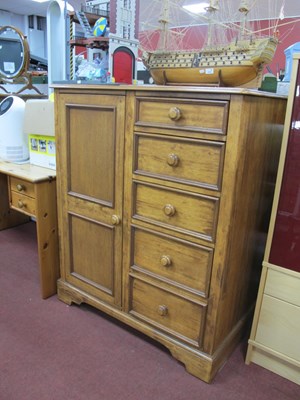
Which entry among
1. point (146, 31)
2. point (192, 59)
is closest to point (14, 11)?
point (146, 31)

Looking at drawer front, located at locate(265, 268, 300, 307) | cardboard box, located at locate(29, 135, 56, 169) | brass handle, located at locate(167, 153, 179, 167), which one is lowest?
drawer front, located at locate(265, 268, 300, 307)

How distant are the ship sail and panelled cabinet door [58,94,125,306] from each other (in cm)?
28

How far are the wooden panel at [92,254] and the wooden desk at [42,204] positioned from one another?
163 mm

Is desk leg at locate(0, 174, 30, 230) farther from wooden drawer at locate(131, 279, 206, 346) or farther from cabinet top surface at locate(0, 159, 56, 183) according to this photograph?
wooden drawer at locate(131, 279, 206, 346)

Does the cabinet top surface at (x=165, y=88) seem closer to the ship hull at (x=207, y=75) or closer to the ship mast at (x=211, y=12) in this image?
the ship hull at (x=207, y=75)

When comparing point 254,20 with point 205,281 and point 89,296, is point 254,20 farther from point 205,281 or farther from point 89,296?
point 89,296

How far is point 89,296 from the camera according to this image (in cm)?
171

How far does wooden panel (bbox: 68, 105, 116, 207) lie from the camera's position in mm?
1395

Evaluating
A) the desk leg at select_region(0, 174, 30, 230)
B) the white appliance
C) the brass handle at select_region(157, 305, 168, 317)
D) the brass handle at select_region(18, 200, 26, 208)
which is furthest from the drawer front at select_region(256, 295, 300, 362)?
the desk leg at select_region(0, 174, 30, 230)

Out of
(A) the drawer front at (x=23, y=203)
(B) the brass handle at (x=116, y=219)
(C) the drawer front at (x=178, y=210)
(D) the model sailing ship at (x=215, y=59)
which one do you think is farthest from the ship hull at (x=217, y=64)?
(A) the drawer front at (x=23, y=203)

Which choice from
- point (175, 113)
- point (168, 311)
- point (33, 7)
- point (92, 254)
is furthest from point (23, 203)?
point (33, 7)

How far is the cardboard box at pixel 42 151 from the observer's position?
75.3 inches

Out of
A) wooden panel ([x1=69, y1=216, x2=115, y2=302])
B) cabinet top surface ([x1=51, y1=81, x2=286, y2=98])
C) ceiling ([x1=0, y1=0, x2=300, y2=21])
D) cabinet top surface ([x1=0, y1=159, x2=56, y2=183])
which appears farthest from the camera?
ceiling ([x1=0, y1=0, x2=300, y2=21])

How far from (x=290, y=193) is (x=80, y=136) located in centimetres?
94
